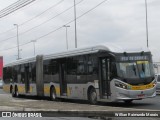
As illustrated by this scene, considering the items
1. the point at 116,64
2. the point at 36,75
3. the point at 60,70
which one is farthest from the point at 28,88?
the point at 116,64

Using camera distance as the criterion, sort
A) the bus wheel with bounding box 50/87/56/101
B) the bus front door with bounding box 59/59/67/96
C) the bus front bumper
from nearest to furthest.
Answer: the bus front bumper, the bus front door with bounding box 59/59/67/96, the bus wheel with bounding box 50/87/56/101

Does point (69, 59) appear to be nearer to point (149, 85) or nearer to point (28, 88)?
point (149, 85)

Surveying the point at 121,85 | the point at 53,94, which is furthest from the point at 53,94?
the point at 121,85

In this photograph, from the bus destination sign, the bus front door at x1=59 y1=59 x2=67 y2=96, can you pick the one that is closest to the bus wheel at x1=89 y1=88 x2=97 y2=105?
the bus destination sign

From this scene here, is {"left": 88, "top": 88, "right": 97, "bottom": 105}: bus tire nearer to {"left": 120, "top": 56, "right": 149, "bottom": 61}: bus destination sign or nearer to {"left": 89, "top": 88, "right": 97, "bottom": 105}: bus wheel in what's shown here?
{"left": 89, "top": 88, "right": 97, "bottom": 105}: bus wheel

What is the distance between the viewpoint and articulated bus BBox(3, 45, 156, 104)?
69.9ft

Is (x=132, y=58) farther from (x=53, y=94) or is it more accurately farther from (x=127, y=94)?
(x=53, y=94)

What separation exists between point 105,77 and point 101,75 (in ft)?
0.88

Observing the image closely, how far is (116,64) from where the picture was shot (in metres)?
21.3

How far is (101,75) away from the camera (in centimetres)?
2217

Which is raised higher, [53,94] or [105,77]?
[105,77]

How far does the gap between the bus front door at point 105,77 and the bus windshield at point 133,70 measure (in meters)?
0.76

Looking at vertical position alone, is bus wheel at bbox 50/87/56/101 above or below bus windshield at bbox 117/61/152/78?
below

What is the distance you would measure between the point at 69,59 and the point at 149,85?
5812 millimetres
